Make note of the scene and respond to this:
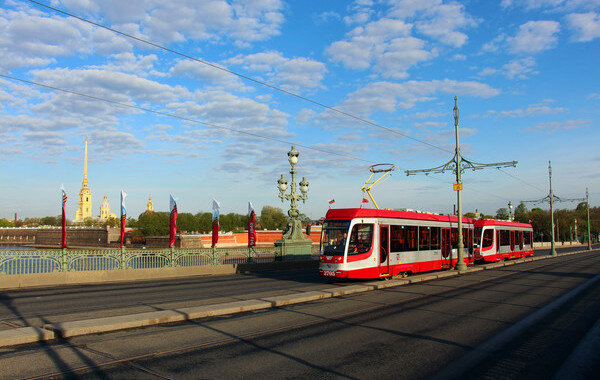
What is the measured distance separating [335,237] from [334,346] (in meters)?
10.3

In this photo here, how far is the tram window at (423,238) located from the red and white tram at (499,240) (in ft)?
33.9

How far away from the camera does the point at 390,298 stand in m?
14.8

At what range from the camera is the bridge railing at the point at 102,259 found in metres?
17.9

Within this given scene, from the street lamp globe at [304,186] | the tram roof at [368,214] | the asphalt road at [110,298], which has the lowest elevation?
the asphalt road at [110,298]

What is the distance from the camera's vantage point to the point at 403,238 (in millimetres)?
20578

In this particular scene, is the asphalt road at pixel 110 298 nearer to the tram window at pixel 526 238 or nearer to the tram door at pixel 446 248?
the tram door at pixel 446 248

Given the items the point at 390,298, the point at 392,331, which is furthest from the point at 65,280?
the point at 392,331

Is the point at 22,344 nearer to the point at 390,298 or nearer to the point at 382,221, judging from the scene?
the point at 390,298

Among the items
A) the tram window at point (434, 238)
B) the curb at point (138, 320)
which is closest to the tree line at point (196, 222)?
the tram window at point (434, 238)

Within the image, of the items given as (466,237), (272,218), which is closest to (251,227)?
(466,237)

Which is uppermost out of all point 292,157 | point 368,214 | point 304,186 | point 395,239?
point 292,157

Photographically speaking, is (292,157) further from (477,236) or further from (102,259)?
(477,236)

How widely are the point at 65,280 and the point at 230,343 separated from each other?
14195mm

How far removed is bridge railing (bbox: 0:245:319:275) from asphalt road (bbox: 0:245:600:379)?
37.7ft
